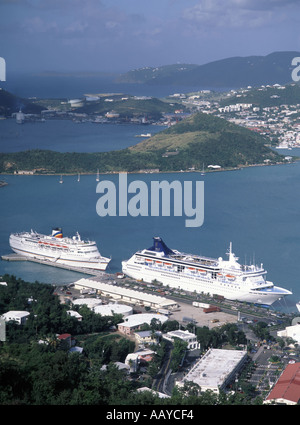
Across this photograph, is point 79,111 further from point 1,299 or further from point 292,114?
point 1,299

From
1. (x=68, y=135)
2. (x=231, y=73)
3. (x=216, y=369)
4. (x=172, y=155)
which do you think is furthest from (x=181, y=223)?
(x=231, y=73)

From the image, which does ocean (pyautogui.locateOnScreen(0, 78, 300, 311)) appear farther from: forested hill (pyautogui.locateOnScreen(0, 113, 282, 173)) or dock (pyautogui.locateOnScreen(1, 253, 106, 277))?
forested hill (pyautogui.locateOnScreen(0, 113, 282, 173))

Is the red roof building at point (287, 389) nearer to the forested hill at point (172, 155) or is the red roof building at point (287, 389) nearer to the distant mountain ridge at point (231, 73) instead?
the forested hill at point (172, 155)

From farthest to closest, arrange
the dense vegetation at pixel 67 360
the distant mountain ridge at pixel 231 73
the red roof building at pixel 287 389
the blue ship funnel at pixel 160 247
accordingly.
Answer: the distant mountain ridge at pixel 231 73 < the blue ship funnel at pixel 160 247 < the red roof building at pixel 287 389 < the dense vegetation at pixel 67 360

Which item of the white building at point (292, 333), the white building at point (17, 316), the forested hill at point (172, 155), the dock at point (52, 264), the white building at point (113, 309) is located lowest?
the white building at point (292, 333)

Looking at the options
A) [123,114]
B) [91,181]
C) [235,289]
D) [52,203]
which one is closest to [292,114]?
[123,114]

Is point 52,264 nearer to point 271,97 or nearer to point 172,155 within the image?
point 172,155

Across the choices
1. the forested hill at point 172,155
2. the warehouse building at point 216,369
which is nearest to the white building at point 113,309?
the warehouse building at point 216,369
